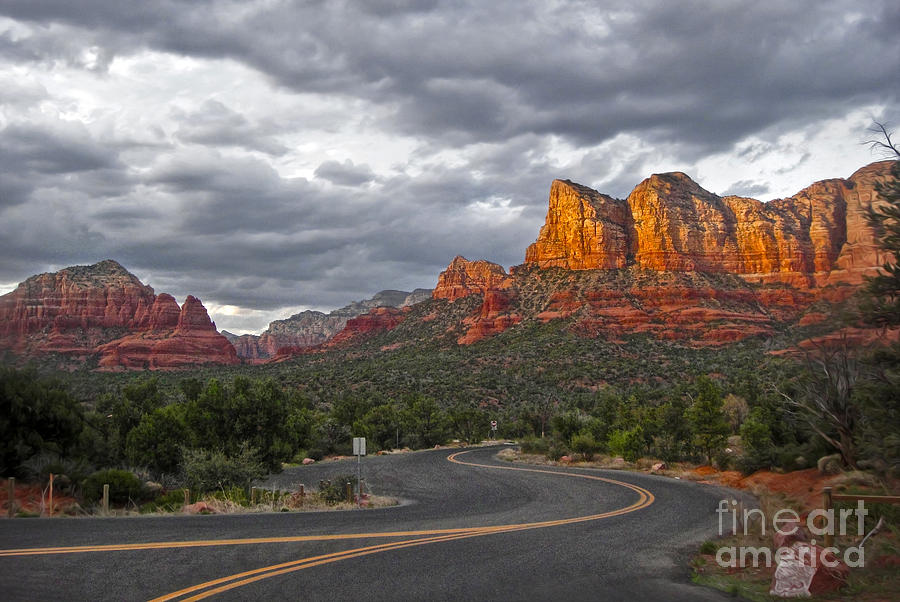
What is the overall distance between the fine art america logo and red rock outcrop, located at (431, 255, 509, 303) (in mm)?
132239

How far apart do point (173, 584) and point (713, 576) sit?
7891mm

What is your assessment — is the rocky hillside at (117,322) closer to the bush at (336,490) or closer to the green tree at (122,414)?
the green tree at (122,414)

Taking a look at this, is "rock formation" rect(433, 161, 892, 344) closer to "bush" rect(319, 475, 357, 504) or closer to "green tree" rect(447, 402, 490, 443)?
"green tree" rect(447, 402, 490, 443)

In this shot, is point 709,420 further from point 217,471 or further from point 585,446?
point 217,471

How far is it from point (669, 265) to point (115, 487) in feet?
362

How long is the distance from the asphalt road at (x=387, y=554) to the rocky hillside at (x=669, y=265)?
264 feet

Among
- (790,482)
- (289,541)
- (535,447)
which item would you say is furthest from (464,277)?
(289,541)

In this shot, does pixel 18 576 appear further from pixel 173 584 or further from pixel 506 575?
pixel 506 575

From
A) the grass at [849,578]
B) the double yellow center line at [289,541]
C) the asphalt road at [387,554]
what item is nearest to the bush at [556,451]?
the asphalt road at [387,554]

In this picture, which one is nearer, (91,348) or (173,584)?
(173,584)

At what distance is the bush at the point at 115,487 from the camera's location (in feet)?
59.9

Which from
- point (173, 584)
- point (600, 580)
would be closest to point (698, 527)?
A: point (600, 580)

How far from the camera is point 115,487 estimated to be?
1888 centimetres

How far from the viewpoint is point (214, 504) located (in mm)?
18438
